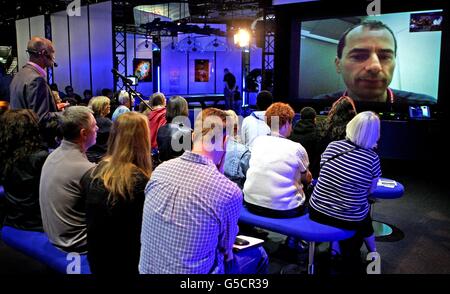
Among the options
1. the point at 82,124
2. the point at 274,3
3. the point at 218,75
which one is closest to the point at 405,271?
the point at 82,124

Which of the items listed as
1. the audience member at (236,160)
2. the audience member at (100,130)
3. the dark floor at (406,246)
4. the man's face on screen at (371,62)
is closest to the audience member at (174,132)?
the audience member at (236,160)

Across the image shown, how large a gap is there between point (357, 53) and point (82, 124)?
247 inches

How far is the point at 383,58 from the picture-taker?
7.36 m

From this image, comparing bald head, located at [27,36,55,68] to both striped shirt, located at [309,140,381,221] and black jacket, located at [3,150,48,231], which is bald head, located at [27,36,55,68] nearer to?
black jacket, located at [3,150,48,231]

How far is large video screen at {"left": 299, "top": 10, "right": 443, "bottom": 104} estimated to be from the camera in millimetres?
7004

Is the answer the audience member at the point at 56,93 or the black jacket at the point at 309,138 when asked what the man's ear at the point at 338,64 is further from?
the audience member at the point at 56,93

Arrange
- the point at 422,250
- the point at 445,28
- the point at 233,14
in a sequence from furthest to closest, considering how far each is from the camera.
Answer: the point at 233,14, the point at 445,28, the point at 422,250

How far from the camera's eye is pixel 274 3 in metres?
8.20

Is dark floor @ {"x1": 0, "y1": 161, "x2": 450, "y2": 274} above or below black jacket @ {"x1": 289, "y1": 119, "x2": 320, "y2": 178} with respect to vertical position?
below

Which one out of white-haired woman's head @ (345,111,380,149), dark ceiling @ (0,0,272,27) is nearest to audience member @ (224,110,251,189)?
white-haired woman's head @ (345,111,380,149)

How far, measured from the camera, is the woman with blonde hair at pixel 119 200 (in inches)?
78.4

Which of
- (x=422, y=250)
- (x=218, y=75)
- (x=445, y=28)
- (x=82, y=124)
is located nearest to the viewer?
(x=82, y=124)

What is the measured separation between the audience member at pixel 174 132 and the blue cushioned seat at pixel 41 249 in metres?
1.06
